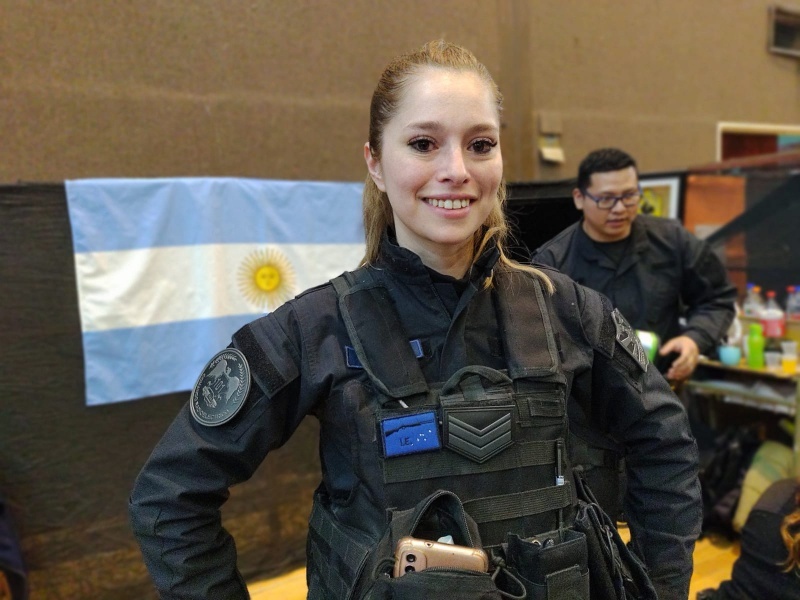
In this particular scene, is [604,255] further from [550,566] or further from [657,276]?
[550,566]

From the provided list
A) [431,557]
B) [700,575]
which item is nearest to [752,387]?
[700,575]

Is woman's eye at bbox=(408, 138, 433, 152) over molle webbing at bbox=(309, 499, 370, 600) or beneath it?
over

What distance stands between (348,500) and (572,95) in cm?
416

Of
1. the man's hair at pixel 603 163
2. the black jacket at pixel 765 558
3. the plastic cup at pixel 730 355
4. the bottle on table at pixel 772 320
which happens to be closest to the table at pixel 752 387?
the plastic cup at pixel 730 355

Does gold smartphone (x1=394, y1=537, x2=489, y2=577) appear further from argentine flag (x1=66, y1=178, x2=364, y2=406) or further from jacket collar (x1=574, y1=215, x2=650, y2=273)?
argentine flag (x1=66, y1=178, x2=364, y2=406)

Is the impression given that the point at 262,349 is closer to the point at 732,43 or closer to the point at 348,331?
A: the point at 348,331

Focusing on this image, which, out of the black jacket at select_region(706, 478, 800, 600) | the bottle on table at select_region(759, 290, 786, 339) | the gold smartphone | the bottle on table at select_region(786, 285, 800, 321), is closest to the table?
the bottle on table at select_region(759, 290, 786, 339)

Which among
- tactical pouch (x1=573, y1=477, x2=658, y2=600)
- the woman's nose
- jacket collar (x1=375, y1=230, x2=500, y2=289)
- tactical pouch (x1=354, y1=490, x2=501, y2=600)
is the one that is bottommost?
tactical pouch (x1=573, y1=477, x2=658, y2=600)

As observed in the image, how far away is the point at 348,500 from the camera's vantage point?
104 cm

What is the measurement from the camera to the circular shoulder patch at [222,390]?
1.01 m

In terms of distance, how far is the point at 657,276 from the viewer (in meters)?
2.67

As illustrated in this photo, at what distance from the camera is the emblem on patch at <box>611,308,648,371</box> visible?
3.84 ft

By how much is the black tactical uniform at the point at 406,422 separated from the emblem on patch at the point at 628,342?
0.01 metres

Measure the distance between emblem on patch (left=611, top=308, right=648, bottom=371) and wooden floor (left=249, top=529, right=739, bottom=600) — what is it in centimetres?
208
